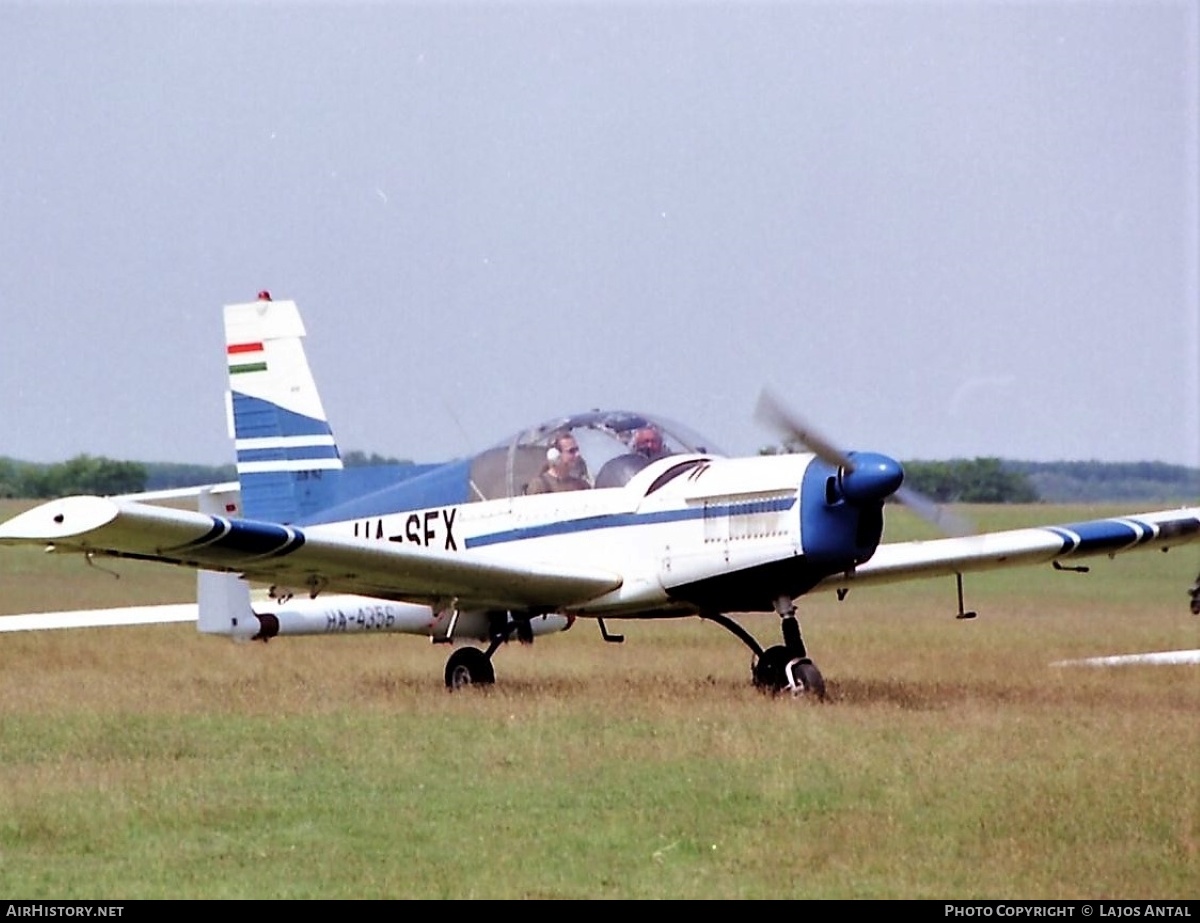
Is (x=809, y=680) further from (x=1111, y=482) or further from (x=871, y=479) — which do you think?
(x=1111, y=482)

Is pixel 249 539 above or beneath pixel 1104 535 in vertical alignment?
above

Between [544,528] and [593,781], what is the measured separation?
438 centimetres

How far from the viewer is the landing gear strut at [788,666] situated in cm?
1245

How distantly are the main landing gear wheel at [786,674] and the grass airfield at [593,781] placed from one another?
23 cm

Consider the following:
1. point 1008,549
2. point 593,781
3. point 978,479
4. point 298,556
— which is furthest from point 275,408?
point 978,479

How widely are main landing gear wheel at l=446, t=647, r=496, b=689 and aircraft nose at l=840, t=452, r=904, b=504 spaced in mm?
2932

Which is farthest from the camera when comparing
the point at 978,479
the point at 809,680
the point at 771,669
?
the point at 978,479

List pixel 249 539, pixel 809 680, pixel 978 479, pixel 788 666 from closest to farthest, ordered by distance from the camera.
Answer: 1. pixel 249 539
2. pixel 809 680
3. pixel 788 666
4. pixel 978 479

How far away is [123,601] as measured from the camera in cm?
2331

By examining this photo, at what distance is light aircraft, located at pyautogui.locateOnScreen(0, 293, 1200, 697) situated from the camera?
12008 mm

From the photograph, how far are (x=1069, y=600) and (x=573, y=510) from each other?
15.4 m

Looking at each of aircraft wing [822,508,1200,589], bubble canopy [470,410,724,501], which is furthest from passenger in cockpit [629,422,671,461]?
aircraft wing [822,508,1200,589]

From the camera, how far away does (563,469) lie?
44.0ft

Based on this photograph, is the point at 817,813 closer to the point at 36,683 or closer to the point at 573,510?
the point at 573,510
